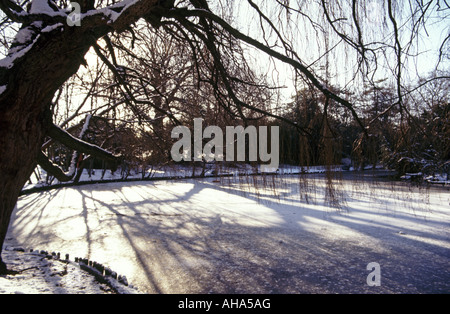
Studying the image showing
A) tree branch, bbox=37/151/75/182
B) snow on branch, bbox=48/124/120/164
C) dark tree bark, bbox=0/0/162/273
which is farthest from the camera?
tree branch, bbox=37/151/75/182

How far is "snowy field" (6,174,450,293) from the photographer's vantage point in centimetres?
292

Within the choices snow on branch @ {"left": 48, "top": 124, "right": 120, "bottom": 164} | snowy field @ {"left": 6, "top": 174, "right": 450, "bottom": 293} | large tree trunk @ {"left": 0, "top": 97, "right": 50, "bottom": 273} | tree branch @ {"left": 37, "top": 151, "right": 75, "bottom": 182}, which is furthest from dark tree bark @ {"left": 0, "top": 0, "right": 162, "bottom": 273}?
snowy field @ {"left": 6, "top": 174, "right": 450, "bottom": 293}

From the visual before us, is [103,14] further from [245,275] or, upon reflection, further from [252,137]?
[245,275]

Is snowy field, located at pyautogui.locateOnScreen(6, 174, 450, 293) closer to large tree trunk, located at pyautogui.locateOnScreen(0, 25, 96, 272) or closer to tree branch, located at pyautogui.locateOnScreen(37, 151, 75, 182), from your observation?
tree branch, located at pyautogui.locateOnScreen(37, 151, 75, 182)

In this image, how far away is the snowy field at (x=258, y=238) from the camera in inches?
115

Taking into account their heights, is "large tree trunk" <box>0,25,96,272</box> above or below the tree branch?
above

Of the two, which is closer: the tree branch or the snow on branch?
the snow on branch

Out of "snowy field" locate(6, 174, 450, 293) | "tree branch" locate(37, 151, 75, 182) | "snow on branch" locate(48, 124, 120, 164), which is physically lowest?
"snowy field" locate(6, 174, 450, 293)

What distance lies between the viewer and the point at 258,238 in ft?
15.1

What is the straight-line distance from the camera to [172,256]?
3777 millimetres

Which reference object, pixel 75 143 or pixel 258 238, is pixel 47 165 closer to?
pixel 75 143

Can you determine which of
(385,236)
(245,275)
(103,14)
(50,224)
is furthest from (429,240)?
(50,224)

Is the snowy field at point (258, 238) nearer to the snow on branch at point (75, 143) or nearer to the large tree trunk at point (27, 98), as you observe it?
the snow on branch at point (75, 143)

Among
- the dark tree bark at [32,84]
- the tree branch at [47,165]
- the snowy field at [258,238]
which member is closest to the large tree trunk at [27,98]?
the dark tree bark at [32,84]
